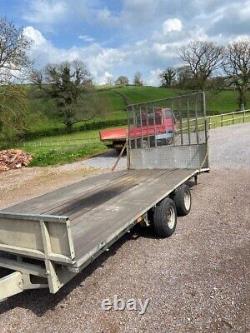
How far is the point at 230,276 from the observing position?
4.65 metres

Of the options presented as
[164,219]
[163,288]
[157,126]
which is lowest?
[163,288]

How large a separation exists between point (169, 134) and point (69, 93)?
42.9 m

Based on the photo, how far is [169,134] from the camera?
9375 millimetres

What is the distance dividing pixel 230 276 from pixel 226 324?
1.01 m

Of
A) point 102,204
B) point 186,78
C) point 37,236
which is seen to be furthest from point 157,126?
point 186,78

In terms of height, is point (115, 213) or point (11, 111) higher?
point (11, 111)

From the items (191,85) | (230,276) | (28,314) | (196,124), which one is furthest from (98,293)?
(191,85)

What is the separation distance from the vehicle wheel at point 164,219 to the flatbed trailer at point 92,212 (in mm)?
17

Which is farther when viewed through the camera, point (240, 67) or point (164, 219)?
point (240, 67)

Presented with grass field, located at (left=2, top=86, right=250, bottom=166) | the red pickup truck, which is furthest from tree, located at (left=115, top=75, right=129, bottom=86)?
the red pickup truck

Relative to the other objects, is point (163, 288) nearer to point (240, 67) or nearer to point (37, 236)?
point (37, 236)

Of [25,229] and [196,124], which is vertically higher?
[196,124]

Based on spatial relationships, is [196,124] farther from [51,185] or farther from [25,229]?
[25,229]

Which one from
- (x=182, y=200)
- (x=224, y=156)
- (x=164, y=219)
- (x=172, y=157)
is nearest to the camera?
(x=164, y=219)
